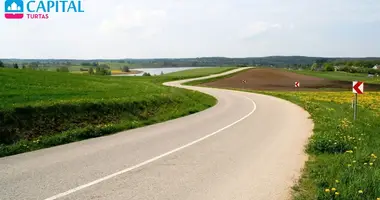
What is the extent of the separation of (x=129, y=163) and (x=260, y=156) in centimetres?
328

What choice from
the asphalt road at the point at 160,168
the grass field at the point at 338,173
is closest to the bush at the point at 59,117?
the asphalt road at the point at 160,168

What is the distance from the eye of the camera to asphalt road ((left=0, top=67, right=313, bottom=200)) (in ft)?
20.1

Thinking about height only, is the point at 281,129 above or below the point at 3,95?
below

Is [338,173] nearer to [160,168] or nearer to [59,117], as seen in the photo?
[160,168]

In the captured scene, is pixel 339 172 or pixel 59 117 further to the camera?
pixel 59 117

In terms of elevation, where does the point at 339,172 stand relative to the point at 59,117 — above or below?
below

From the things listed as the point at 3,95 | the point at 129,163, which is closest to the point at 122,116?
the point at 3,95

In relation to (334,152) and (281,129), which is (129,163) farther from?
(281,129)

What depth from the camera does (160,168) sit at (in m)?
7.74

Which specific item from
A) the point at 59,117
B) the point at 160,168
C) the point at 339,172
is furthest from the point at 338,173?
the point at 59,117

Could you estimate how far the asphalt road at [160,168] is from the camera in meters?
6.12

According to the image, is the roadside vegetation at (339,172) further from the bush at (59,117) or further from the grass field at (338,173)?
the bush at (59,117)

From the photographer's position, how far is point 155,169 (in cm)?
766

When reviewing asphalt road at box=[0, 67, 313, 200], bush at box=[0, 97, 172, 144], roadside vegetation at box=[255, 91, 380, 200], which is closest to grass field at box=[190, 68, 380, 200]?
roadside vegetation at box=[255, 91, 380, 200]
